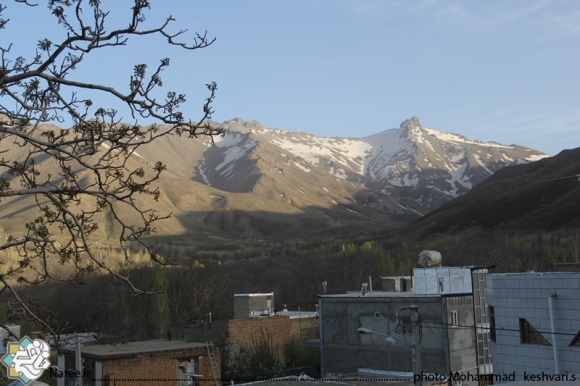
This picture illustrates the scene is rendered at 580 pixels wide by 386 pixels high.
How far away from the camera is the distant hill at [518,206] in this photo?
11050 centimetres

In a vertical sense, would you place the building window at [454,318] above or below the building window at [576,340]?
below

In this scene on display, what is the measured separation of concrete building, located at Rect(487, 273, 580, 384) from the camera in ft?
65.6

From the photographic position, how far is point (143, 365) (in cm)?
3212

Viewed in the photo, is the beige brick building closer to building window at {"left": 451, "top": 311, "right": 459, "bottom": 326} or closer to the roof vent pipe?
building window at {"left": 451, "top": 311, "right": 459, "bottom": 326}

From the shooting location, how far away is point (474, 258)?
85000 mm

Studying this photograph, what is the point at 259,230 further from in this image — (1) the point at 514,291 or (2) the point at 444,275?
(1) the point at 514,291

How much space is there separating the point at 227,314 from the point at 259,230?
128 meters

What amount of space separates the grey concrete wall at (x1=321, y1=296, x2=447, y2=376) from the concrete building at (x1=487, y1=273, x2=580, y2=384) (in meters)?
11.0

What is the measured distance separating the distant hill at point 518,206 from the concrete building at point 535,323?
8052cm

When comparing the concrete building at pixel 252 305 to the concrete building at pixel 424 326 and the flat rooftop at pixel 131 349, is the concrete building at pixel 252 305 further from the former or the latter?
the flat rooftop at pixel 131 349

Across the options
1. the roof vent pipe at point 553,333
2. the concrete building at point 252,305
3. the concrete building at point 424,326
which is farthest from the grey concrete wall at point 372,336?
the concrete building at point 252,305

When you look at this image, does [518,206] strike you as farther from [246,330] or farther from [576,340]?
[576,340]

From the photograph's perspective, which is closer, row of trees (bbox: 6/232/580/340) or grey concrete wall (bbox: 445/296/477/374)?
grey concrete wall (bbox: 445/296/477/374)

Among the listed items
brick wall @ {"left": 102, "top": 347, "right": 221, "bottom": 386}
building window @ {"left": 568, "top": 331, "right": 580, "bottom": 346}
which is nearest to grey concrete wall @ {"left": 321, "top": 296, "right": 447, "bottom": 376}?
brick wall @ {"left": 102, "top": 347, "right": 221, "bottom": 386}
